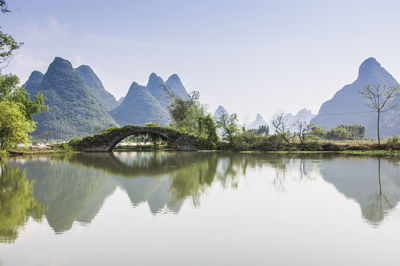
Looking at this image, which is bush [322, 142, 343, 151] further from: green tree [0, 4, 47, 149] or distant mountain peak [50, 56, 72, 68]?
distant mountain peak [50, 56, 72, 68]

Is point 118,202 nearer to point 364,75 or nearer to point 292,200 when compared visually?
point 292,200

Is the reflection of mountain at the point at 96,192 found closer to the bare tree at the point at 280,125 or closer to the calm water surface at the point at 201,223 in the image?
the calm water surface at the point at 201,223

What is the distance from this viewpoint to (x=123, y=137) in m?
37.8

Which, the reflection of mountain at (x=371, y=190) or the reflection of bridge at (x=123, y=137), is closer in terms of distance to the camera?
the reflection of mountain at (x=371, y=190)

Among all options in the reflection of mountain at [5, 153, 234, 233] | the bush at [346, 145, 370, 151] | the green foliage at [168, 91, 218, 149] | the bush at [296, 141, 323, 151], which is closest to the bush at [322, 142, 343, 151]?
the bush at [296, 141, 323, 151]

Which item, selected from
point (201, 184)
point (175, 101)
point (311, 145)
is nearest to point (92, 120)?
point (175, 101)

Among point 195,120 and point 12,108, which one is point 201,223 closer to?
point 12,108

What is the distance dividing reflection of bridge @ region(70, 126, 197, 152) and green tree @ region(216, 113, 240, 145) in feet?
13.7

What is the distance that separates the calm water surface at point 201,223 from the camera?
460cm

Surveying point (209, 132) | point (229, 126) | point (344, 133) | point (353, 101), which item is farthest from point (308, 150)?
point (353, 101)

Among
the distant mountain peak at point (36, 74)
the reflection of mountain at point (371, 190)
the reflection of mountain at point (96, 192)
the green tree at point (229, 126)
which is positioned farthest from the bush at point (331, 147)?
the distant mountain peak at point (36, 74)

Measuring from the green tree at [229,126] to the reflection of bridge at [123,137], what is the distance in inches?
165

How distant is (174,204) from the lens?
26.1ft

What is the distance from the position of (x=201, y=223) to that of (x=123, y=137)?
3309 centimetres
